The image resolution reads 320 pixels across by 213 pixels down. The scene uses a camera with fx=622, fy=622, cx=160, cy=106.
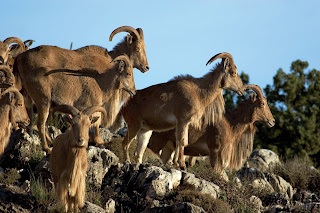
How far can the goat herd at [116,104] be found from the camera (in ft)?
38.2

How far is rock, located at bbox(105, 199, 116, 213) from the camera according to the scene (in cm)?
1242

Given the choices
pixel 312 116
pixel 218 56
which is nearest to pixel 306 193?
pixel 218 56

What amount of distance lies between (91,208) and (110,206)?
3.47ft

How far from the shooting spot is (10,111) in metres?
12.9

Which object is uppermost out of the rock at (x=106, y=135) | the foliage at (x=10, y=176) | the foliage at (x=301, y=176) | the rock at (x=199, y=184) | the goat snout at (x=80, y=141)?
the rock at (x=106, y=135)

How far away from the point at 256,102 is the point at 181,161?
3924mm

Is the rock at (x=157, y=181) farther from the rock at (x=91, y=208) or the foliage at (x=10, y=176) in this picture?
the foliage at (x=10, y=176)

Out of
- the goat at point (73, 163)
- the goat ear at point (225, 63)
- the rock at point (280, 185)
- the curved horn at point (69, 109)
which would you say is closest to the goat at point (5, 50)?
the curved horn at point (69, 109)

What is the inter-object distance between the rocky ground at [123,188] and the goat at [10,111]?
0.91 m

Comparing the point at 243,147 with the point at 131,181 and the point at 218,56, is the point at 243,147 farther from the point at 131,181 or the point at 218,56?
the point at 131,181

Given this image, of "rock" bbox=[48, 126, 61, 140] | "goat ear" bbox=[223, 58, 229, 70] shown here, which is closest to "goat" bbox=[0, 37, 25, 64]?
"rock" bbox=[48, 126, 61, 140]

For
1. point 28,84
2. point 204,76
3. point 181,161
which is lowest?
point 181,161

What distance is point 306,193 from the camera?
17.3 meters

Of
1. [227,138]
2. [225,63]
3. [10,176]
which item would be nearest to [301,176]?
[227,138]
